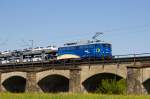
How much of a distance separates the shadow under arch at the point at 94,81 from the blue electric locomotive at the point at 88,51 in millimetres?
5079

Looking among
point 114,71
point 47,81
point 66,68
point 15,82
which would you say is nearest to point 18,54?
point 15,82

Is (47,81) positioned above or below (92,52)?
below

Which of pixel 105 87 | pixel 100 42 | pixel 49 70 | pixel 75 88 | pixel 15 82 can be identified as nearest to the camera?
pixel 105 87

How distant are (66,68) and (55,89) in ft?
29.6

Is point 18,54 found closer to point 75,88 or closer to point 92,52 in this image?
point 92,52

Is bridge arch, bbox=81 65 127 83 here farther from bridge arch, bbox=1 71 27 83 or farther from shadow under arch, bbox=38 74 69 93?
bridge arch, bbox=1 71 27 83

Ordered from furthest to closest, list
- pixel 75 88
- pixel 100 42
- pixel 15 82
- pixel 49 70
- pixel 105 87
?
pixel 15 82, pixel 100 42, pixel 49 70, pixel 75 88, pixel 105 87

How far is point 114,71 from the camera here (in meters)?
50.4

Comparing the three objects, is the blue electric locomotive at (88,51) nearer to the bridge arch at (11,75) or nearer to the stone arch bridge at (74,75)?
the stone arch bridge at (74,75)

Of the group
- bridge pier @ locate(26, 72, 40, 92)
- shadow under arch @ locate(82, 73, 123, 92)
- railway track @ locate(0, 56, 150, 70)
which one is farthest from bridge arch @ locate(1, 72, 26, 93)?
shadow under arch @ locate(82, 73, 123, 92)

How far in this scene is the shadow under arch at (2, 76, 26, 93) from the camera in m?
72.6

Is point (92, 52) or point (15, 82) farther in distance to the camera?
point (15, 82)

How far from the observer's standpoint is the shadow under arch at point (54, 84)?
208ft

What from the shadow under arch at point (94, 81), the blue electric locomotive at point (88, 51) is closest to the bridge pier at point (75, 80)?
the shadow under arch at point (94, 81)
